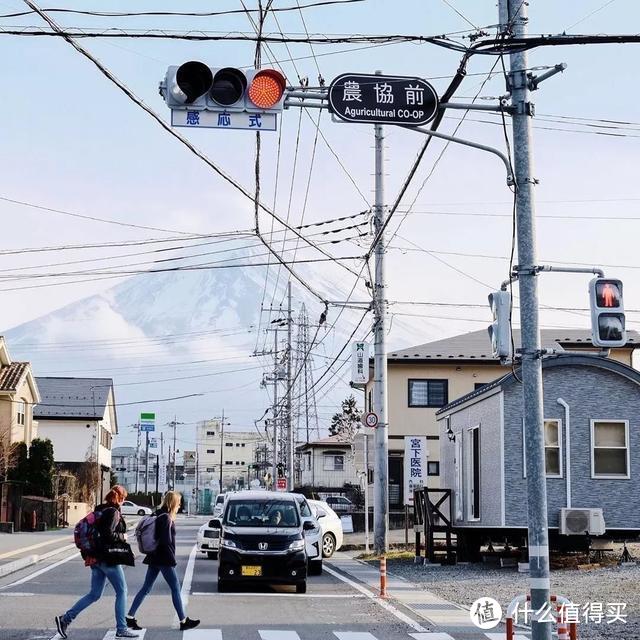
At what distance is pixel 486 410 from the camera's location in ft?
88.2

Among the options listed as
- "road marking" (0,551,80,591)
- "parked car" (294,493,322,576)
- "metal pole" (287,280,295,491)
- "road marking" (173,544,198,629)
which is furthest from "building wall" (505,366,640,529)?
"metal pole" (287,280,295,491)

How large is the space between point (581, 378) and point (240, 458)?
532ft

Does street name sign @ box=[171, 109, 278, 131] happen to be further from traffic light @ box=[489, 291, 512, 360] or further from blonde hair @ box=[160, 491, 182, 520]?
blonde hair @ box=[160, 491, 182, 520]

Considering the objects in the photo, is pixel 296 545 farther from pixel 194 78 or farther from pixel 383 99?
pixel 194 78

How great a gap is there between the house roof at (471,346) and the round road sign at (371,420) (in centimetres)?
1848

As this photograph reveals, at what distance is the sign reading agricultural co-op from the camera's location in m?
11.6

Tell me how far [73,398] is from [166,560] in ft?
209

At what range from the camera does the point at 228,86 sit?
11281 millimetres

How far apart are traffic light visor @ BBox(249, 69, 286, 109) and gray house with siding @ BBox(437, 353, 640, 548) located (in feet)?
48.6

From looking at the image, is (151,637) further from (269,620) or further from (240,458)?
(240,458)

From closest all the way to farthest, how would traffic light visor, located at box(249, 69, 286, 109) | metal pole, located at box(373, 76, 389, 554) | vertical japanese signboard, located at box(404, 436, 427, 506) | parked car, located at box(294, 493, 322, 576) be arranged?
traffic light visor, located at box(249, 69, 286, 109) < parked car, located at box(294, 493, 322, 576) < metal pole, located at box(373, 76, 389, 554) < vertical japanese signboard, located at box(404, 436, 427, 506)

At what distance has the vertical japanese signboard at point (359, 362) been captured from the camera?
3831cm

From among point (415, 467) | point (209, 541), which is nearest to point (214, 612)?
point (209, 541)

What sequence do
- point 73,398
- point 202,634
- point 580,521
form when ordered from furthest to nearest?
point 73,398
point 580,521
point 202,634
